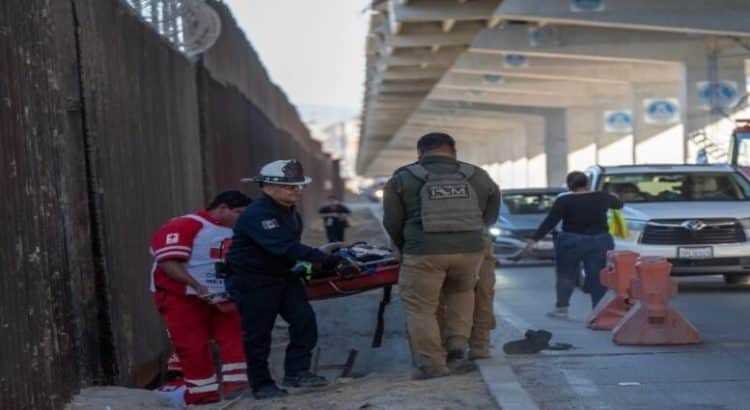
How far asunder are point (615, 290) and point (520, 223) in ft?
41.4

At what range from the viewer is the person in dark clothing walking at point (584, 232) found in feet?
45.8

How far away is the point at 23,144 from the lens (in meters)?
7.53

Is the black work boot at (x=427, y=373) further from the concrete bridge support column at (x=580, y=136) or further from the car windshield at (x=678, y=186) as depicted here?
the concrete bridge support column at (x=580, y=136)

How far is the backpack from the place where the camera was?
9.27 meters

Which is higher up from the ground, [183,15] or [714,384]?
[183,15]

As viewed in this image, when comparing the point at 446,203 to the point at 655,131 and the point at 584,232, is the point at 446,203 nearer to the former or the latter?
the point at 584,232

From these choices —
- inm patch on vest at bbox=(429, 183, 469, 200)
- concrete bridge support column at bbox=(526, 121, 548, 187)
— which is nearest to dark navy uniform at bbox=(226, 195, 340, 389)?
inm patch on vest at bbox=(429, 183, 469, 200)

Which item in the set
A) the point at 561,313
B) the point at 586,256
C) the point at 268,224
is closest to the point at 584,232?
the point at 586,256

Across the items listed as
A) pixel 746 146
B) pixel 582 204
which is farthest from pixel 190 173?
pixel 746 146

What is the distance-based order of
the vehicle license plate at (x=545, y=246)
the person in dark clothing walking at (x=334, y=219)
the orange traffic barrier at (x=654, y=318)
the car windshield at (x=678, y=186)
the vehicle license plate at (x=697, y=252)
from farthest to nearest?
the person in dark clothing walking at (x=334, y=219)
the vehicle license plate at (x=545, y=246)
the car windshield at (x=678, y=186)
the vehicle license plate at (x=697, y=252)
the orange traffic barrier at (x=654, y=318)

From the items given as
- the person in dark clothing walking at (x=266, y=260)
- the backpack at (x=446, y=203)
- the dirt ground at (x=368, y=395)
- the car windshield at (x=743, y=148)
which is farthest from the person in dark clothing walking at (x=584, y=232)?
the car windshield at (x=743, y=148)

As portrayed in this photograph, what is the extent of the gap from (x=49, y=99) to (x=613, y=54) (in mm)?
35398

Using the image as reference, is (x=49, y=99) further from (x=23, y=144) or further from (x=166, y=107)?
(x=166, y=107)

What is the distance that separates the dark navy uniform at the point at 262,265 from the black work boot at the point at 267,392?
1.2 inches
